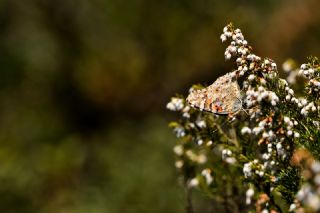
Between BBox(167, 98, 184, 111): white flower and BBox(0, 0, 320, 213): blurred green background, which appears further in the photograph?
BBox(0, 0, 320, 213): blurred green background

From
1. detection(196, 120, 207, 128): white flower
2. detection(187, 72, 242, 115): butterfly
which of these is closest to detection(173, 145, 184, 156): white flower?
detection(196, 120, 207, 128): white flower

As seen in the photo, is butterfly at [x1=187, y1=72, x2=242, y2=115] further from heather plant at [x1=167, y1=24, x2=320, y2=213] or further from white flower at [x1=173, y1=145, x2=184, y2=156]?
white flower at [x1=173, y1=145, x2=184, y2=156]

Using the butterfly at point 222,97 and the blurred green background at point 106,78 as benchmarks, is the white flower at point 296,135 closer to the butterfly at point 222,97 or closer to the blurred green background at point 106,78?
the butterfly at point 222,97

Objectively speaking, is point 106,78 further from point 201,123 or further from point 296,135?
point 296,135

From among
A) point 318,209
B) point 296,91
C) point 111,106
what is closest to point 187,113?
point 296,91

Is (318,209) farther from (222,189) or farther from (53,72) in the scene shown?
(53,72)

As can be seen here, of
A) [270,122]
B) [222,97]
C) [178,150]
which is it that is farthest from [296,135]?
[178,150]
